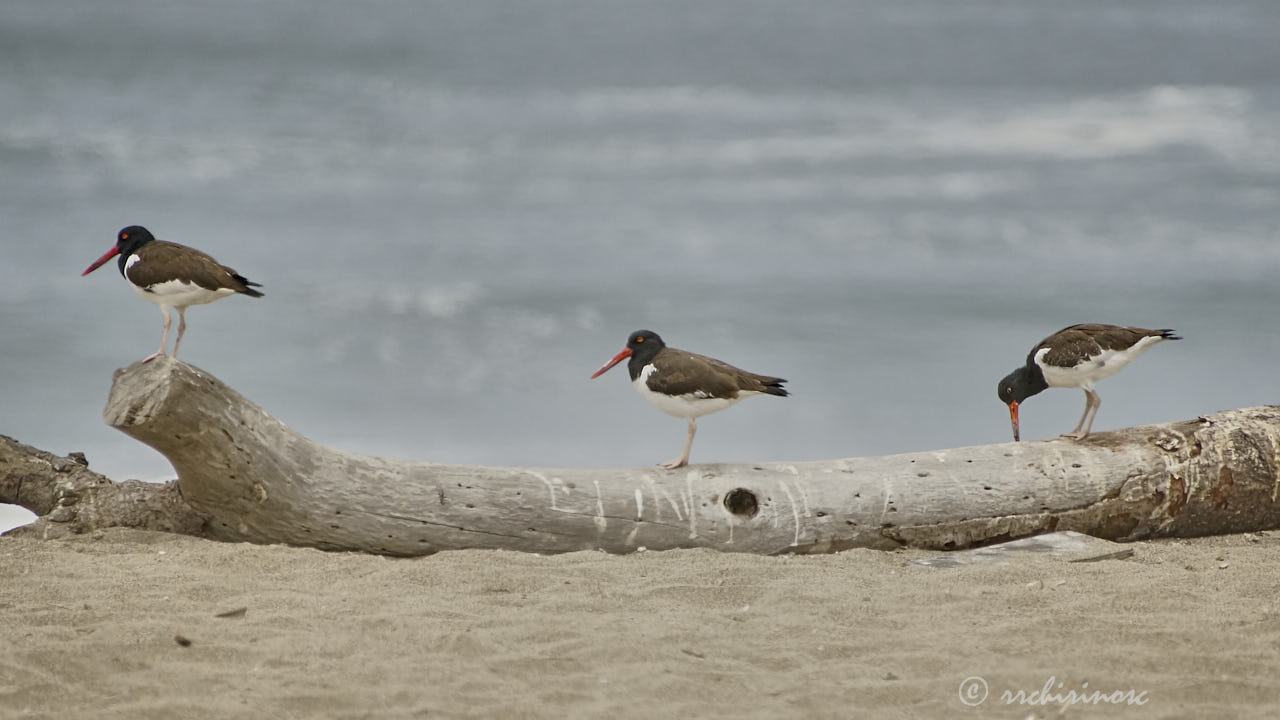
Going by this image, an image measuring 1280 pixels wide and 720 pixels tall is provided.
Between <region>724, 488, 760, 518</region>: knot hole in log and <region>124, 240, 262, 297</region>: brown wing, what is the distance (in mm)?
3492

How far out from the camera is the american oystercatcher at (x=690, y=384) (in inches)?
290

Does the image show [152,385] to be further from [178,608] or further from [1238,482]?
[1238,482]

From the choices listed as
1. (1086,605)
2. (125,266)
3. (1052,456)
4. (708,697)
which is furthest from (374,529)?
(1052,456)

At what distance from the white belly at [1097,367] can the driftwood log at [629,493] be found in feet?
1.59

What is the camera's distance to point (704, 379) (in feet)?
24.1

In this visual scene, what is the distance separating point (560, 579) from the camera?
20.3 ft

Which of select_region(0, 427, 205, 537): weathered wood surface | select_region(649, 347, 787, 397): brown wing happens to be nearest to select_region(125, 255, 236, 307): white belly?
select_region(0, 427, 205, 537): weathered wood surface

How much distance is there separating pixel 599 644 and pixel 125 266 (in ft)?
15.5

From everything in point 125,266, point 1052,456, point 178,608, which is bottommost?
point 178,608

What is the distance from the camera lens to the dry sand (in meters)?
4.29

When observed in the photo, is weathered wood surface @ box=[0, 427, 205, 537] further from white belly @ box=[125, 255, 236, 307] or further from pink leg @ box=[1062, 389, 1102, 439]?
pink leg @ box=[1062, 389, 1102, 439]

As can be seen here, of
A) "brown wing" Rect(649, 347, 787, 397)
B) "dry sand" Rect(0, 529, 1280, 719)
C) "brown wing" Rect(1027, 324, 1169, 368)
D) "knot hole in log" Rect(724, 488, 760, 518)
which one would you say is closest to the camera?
"dry sand" Rect(0, 529, 1280, 719)

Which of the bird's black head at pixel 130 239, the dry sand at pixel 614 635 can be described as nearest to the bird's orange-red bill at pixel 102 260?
the bird's black head at pixel 130 239

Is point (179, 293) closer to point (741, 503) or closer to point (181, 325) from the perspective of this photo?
point (181, 325)
